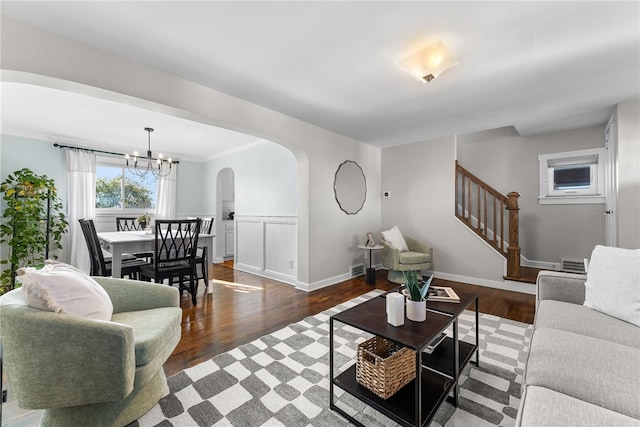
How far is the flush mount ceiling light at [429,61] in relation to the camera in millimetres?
1865

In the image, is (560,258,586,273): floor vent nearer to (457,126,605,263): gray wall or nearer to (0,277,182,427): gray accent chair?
(457,126,605,263): gray wall

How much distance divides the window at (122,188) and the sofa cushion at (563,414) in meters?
6.21

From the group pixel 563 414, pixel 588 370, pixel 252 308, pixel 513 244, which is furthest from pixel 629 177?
pixel 252 308

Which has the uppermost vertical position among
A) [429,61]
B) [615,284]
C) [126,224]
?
[429,61]

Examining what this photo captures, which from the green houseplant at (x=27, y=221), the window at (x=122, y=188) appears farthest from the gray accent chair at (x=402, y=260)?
the green houseplant at (x=27, y=221)

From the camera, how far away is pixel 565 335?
4.27 ft

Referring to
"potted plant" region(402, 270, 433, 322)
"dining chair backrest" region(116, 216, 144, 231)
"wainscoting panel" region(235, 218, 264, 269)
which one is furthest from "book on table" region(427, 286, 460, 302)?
"dining chair backrest" region(116, 216, 144, 231)

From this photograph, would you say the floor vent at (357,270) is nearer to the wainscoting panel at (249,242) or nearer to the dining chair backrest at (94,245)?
the wainscoting panel at (249,242)

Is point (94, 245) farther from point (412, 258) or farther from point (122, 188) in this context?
point (412, 258)

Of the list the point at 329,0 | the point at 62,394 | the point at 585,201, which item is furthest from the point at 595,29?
the point at 62,394

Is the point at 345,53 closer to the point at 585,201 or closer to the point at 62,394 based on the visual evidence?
the point at 62,394

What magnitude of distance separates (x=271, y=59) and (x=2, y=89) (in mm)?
2960

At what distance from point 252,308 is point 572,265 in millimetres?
4716

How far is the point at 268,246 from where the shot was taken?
4449mm
